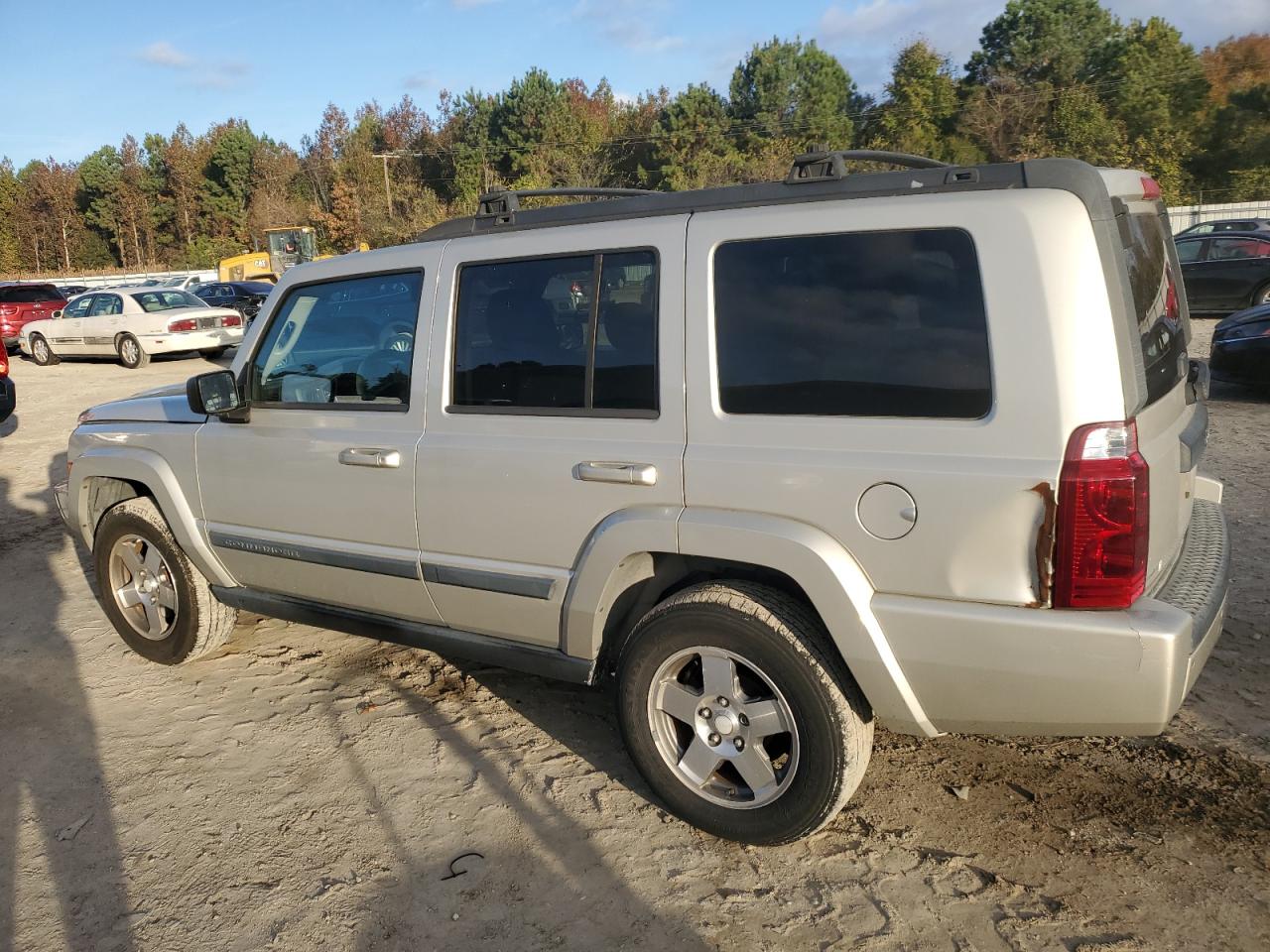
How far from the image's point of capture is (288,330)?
410cm

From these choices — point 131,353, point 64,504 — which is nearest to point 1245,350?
point 64,504

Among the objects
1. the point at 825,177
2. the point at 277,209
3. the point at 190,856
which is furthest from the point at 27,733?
the point at 277,209

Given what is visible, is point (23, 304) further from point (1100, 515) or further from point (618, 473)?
point (1100, 515)

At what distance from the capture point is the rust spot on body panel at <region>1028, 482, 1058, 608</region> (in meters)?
2.39

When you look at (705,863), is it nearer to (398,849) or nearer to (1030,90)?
(398,849)

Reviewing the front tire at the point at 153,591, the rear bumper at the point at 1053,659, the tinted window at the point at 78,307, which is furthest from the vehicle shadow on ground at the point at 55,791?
the tinted window at the point at 78,307

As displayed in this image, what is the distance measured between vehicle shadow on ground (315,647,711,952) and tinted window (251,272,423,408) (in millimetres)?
1454

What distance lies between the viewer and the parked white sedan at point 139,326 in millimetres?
17766

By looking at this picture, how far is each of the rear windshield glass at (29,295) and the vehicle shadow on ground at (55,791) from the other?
1970 cm

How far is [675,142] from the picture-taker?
185ft

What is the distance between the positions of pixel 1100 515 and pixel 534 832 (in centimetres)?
204

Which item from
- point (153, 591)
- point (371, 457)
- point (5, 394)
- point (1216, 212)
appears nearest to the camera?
point (371, 457)

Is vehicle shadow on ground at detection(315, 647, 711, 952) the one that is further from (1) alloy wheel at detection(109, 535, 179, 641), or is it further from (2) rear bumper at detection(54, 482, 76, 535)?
(2) rear bumper at detection(54, 482, 76, 535)

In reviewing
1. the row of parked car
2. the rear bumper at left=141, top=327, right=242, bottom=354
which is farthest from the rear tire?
the rear bumper at left=141, top=327, right=242, bottom=354
